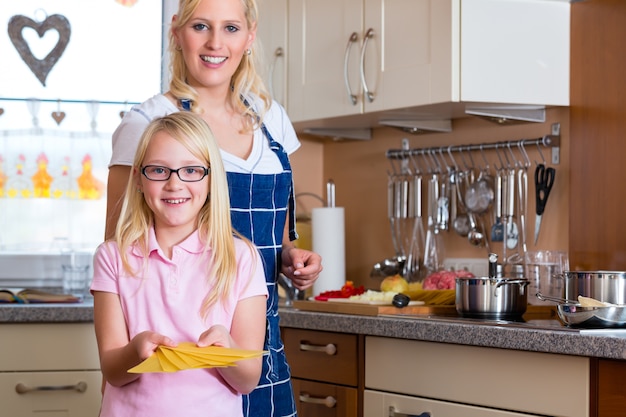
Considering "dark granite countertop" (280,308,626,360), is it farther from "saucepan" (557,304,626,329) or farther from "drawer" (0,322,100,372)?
"drawer" (0,322,100,372)

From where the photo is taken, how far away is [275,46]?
3143mm

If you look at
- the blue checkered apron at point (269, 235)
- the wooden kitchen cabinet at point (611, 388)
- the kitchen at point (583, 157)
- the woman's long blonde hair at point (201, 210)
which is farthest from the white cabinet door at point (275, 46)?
the woman's long blonde hair at point (201, 210)

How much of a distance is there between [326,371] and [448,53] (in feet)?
2.95

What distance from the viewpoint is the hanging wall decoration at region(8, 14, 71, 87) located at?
10.6 feet

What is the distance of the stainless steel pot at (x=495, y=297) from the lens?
2.24m

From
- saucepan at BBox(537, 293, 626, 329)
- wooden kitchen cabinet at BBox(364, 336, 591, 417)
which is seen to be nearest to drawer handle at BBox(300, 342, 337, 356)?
wooden kitchen cabinet at BBox(364, 336, 591, 417)

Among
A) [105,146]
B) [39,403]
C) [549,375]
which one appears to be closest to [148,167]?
[549,375]

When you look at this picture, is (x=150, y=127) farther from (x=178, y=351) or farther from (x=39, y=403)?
(x=39, y=403)

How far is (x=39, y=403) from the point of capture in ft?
8.48

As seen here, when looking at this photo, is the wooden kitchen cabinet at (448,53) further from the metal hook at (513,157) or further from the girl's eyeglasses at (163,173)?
the girl's eyeglasses at (163,173)

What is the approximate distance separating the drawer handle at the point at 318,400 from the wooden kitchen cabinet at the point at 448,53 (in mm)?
843

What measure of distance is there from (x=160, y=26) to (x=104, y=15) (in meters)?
0.20

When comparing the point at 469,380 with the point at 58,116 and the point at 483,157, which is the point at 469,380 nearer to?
the point at 483,157

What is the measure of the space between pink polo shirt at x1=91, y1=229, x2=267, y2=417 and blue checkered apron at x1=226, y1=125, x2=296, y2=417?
0.64 feet
